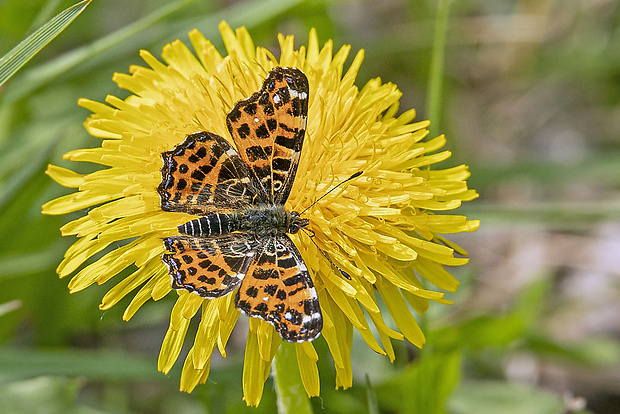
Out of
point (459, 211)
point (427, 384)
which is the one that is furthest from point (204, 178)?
point (459, 211)

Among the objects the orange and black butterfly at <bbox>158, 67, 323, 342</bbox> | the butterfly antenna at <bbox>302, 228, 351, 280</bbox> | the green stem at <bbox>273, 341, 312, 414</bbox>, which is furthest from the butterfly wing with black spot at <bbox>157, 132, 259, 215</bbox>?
the green stem at <bbox>273, 341, 312, 414</bbox>

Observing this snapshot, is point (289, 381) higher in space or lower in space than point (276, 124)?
lower

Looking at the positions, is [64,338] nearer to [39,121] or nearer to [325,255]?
[39,121]

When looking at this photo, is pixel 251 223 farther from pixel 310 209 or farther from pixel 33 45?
pixel 33 45

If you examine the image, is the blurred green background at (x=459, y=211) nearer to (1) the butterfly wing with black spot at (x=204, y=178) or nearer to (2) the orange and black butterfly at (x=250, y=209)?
(2) the orange and black butterfly at (x=250, y=209)

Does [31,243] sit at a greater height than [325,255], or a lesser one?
greater

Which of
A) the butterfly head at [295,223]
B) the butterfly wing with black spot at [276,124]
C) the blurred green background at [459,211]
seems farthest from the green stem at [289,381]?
the butterfly wing with black spot at [276,124]

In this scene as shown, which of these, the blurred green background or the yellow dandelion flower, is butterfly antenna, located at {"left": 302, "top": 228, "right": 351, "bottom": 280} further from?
the blurred green background

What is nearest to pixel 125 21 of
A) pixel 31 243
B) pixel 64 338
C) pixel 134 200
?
pixel 31 243
